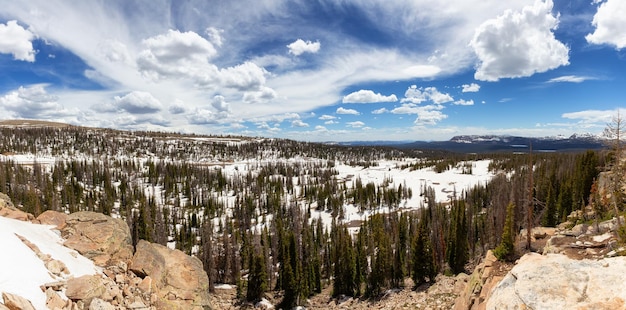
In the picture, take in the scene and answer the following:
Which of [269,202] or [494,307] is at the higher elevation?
[494,307]

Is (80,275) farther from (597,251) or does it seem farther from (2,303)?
(597,251)

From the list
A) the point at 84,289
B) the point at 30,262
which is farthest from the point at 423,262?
the point at 30,262

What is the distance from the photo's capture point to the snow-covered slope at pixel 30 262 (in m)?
15.2

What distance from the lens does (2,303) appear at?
13.2 m

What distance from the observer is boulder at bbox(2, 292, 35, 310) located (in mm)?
13219

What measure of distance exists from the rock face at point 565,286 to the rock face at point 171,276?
23380mm

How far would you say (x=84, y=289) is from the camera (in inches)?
698

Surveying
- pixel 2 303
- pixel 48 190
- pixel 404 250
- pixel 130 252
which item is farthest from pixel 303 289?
pixel 48 190

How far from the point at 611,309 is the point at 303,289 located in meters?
69.8

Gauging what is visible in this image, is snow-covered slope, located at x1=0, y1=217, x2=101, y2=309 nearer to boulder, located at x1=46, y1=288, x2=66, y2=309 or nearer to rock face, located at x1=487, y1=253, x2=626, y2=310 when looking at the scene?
boulder, located at x1=46, y1=288, x2=66, y2=309

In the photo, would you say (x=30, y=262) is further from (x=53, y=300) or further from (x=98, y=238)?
(x=98, y=238)

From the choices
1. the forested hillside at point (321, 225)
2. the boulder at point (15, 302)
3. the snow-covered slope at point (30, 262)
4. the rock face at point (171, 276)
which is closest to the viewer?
the boulder at point (15, 302)

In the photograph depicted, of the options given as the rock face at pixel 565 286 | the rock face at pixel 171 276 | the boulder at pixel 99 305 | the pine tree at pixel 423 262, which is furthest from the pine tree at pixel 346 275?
the boulder at pixel 99 305

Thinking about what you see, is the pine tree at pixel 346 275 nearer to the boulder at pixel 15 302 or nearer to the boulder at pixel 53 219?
the boulder at pixel 53 219
